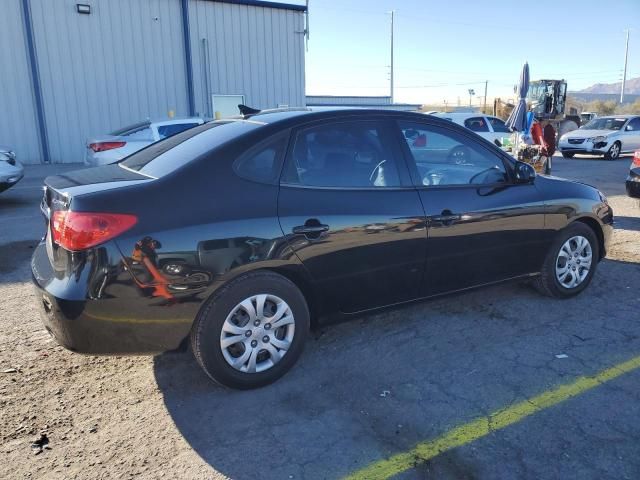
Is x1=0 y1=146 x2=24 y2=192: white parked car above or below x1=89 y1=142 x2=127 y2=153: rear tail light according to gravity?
below

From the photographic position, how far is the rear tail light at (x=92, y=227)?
2.70 meters

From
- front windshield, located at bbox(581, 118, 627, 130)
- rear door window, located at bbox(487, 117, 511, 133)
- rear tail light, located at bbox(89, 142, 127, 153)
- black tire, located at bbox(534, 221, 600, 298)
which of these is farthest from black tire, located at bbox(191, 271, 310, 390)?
front windshield, located at bbox(581, 118, 627, 130)

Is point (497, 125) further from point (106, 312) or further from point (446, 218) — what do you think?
point (106, 312)

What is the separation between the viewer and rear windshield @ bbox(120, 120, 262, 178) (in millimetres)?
3152

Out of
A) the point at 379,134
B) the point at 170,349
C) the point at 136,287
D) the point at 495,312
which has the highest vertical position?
the point at 379,134

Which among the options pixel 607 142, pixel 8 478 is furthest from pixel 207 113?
pixel 8 478

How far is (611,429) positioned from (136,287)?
261 centimetres

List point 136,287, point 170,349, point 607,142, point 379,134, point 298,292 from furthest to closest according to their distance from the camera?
point 607,142 → point 379,134 → point 298,292 → point 170,349 → point 136,287

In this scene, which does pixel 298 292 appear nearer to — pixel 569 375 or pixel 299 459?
pixel 299 459

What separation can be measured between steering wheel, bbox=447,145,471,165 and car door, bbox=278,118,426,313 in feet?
2.16

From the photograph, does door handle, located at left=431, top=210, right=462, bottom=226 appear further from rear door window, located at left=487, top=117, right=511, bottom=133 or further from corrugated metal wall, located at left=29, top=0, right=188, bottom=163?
corrugated metal wall, located at left=29, top=0, right=188, bottom=163

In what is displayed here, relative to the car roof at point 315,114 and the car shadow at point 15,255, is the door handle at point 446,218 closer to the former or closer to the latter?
the car roof at point 315,114

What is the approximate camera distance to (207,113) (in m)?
A: 19.7

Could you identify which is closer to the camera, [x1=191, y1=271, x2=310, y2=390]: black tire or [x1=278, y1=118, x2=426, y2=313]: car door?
[x1=191, y1=271, x2=310, y2=390]: black tire
